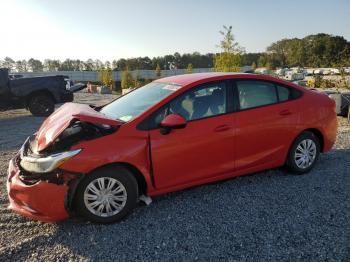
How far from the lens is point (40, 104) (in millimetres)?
13258

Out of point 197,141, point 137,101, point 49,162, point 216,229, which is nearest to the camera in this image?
point 49,162

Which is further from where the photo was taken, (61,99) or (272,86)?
(61,99)

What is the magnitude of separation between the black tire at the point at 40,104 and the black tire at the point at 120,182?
406 inches

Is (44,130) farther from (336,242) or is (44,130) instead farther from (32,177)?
(336,242)

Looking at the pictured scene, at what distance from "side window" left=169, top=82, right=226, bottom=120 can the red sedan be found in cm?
1

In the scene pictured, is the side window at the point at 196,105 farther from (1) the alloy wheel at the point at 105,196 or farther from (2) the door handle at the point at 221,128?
(1) the alloy wheel at the point at 105,196

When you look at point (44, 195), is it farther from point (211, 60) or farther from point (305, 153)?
point (211, 60)

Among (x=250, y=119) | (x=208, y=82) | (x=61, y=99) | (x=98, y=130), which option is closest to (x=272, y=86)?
(x=250, y=119)

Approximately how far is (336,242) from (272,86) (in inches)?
93.6

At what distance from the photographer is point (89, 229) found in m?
3.88

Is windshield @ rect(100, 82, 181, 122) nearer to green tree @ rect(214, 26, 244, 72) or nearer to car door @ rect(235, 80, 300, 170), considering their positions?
car door @ rect(235, 80, 300, 170)

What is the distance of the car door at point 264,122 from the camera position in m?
4.65

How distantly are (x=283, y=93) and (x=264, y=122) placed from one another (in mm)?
655

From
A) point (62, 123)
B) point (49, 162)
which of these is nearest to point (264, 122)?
point (62, 123)
